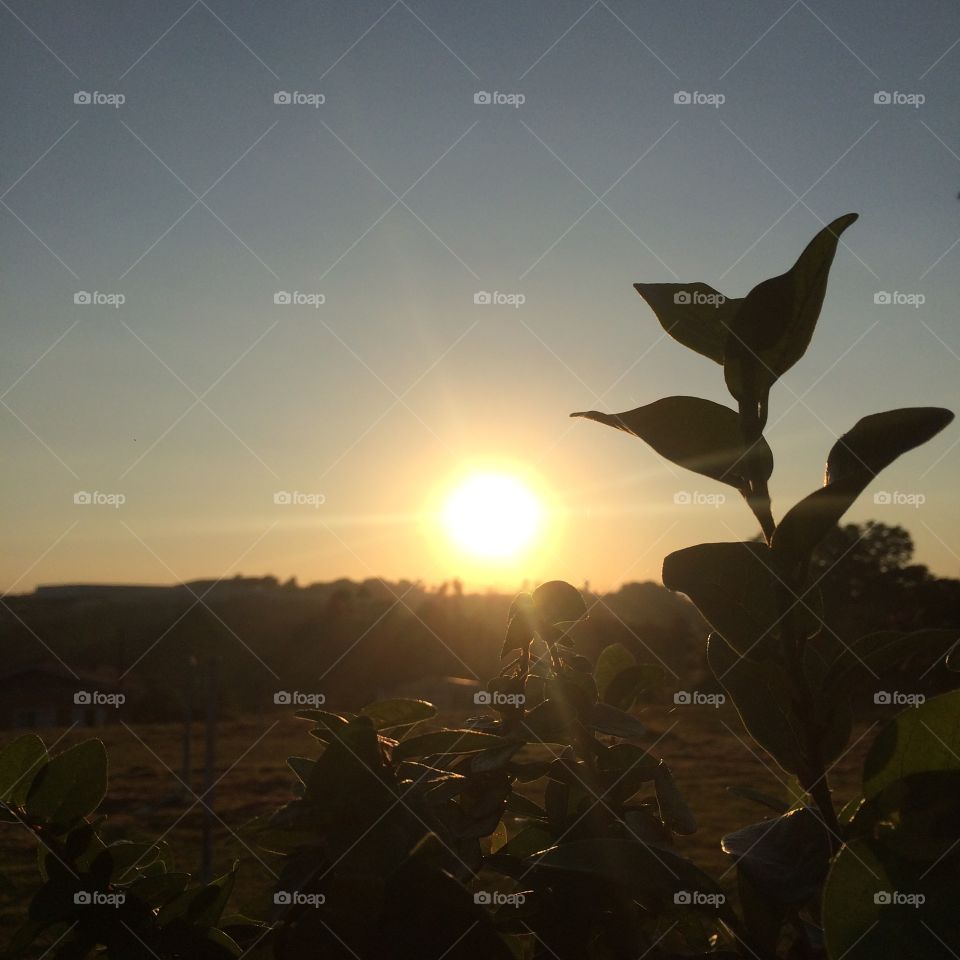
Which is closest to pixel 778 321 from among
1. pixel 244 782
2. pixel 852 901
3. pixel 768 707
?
pixel 768 707

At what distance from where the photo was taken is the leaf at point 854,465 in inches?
27.3

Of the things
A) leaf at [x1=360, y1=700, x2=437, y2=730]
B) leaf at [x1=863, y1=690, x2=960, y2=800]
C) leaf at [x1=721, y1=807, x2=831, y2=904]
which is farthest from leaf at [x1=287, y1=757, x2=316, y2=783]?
leaf at [x1=863, y1=690, x2=960, y2=800]

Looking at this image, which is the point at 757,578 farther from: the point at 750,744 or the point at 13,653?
the point at 13,653

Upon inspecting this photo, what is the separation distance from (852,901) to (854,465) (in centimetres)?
34

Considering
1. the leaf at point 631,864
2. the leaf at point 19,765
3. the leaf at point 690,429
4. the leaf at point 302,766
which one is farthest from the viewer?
the leaf at point 19,765

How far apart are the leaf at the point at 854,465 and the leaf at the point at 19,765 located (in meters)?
0.90

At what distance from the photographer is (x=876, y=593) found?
18.8m

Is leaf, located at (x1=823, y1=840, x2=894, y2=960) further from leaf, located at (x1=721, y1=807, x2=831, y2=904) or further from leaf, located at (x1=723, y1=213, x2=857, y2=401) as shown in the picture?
leaf, located at (x1=723, y1=213, x2=857, y2=401)

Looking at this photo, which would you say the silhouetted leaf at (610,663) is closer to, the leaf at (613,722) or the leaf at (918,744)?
the leaf at (613,722)

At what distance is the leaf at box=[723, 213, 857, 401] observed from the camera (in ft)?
2.43

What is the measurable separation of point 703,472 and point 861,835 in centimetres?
33

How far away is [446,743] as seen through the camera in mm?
873

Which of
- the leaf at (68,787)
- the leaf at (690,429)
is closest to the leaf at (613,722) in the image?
the leaf at (690,429)

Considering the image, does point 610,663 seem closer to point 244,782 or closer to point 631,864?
point 631,864
